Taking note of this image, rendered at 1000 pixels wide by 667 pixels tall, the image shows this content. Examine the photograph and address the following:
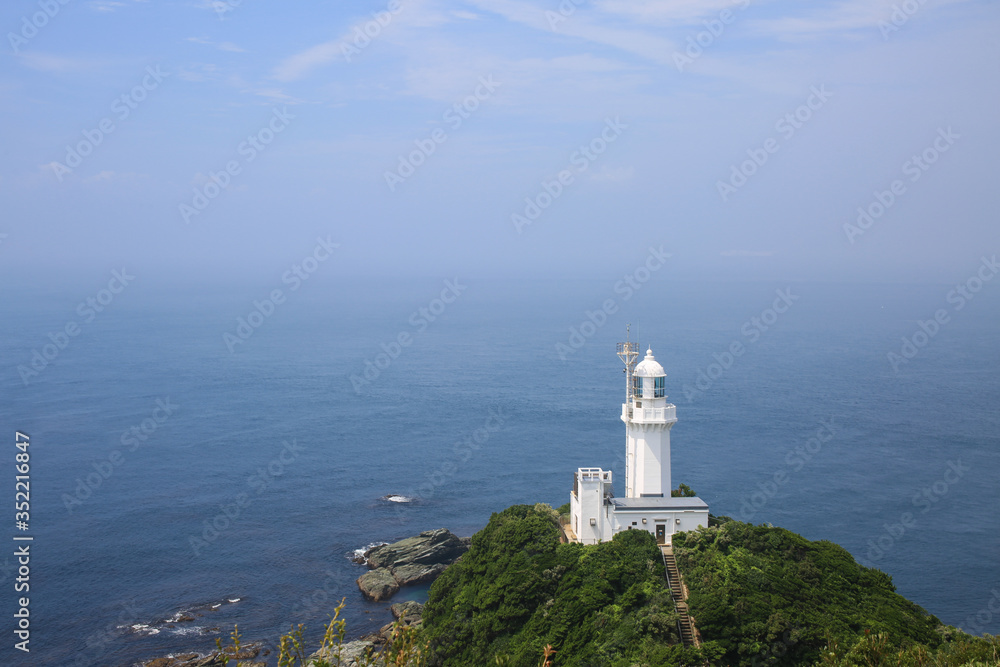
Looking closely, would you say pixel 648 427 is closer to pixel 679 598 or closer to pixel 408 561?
pixel 679 598

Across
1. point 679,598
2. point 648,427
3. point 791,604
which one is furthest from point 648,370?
point 791,604

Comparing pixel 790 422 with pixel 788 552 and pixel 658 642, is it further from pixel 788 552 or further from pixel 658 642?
pixel 658 642

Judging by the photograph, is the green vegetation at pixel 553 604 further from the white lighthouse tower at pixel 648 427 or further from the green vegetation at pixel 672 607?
the white lighthouse tower at pixel 648 427

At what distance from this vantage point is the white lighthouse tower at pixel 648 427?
35344 millimetres

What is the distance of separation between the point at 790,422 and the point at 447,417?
33814 millimetres

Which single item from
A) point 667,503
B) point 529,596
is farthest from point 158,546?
point 667,503

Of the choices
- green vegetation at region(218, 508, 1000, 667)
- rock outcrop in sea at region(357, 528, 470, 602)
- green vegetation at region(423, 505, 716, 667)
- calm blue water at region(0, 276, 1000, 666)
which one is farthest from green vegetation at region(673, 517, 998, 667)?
rock outcrop in sea at region(357, 528, 470, 602)

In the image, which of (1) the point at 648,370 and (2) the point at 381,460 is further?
(2) the point at 381,460

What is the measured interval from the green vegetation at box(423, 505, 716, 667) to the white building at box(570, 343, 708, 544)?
1.16 metres

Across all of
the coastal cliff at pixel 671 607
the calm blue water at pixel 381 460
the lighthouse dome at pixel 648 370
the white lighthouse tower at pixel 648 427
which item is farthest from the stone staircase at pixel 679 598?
the calm blue water at pixel 381 460

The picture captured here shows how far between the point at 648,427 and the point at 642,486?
104 inches

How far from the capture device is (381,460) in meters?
69.9

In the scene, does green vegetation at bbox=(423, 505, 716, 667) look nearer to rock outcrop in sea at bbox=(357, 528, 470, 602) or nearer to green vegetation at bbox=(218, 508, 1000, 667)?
green vegetation at bbox=(218, 508, 1000, 667)

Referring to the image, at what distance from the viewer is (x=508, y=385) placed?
317ft
